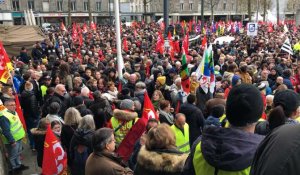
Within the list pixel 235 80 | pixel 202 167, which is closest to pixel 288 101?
pixel 202 167

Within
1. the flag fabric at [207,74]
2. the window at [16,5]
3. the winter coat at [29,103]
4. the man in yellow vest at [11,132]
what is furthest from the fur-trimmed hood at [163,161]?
the window at [16,5]

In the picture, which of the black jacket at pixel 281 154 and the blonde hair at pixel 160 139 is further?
the blonde hair at pixel 160 139

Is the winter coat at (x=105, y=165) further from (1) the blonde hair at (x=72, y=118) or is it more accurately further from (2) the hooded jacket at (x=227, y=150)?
(1) the blonde hair at (x=72, y=118)

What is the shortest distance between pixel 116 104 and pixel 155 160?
385 cm

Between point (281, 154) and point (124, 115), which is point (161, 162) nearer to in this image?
point (281, 154)

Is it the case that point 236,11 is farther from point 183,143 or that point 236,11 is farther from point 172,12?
point 183,143

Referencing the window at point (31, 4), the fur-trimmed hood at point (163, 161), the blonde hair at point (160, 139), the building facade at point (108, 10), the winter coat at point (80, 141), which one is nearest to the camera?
the fur-trimmed hood at point (163, 161)

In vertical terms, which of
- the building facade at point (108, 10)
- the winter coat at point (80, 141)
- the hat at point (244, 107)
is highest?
the building facade at point (108, 10)

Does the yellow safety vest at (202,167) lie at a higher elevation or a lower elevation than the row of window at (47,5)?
Result: lower

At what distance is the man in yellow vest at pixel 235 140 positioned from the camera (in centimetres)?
210

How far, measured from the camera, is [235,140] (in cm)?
211

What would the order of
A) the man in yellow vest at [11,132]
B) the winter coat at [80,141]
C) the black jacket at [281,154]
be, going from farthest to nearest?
the man in yellow vest at [11,132]
the winter coat at [80,141]
the black jacket at [281,154]

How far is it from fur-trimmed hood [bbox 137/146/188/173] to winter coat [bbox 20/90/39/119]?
5.13m

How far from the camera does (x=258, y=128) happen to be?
154 inches
